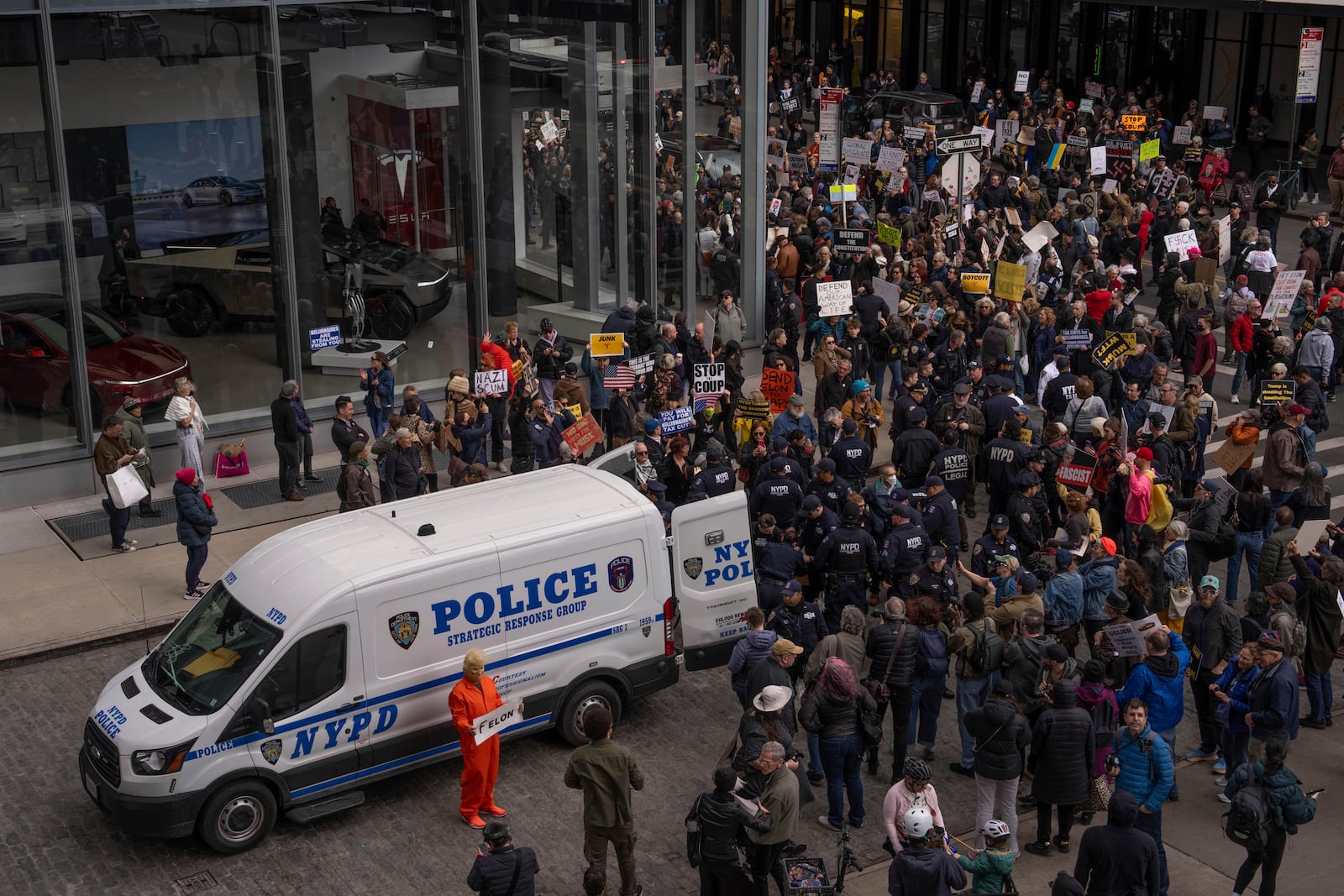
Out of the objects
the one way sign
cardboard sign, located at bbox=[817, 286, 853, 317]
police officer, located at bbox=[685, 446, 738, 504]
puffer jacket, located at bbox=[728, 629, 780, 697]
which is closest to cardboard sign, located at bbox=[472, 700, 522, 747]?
puffer jacket, located at bbox=[728, 629, 780, 697]

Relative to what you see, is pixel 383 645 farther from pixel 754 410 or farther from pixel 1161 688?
pixel 754 410

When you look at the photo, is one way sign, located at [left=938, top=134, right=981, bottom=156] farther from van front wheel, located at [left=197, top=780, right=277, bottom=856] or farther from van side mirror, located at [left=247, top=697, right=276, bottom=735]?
van front wheel, located at [left=197, top=780, right=277, bottom=856]

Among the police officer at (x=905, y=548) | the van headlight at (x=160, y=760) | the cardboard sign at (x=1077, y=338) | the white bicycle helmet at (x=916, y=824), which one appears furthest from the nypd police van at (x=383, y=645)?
the cardboard sign at (x=1077, y=338)

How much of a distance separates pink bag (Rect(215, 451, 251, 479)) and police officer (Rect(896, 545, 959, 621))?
9582mm

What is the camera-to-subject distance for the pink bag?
19.5 m

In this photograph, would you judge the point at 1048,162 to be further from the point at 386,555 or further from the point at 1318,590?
the point at 386,555

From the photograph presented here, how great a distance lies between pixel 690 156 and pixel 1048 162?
41.8ft

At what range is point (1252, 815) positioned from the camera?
10.6 m

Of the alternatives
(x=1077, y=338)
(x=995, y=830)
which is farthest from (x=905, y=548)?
(x=1077, y=338)

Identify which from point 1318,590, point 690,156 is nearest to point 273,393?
point 690,156

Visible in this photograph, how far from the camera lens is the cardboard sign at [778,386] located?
61.8ft

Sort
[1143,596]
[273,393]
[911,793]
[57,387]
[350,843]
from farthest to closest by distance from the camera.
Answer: [273,393] → [57,387] → [1143,596] → [350,843] → [911,793]

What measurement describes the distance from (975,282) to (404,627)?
12.5 m

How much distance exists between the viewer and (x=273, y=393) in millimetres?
20391
